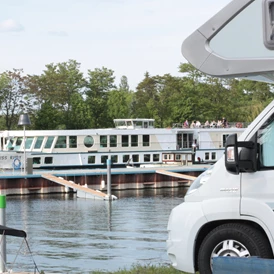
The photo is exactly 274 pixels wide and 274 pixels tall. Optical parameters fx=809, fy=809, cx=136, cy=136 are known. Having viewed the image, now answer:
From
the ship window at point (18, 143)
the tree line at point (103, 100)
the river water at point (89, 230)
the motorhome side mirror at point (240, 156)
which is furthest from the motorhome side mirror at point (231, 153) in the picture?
the tree line at point (103, 100)

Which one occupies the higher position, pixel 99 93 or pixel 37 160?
pixel 99 93

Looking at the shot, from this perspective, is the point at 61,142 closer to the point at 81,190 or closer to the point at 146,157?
the point at 146,157

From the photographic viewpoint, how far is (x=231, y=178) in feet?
26.5

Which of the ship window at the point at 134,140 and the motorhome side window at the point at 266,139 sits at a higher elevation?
the ship window at the point at 134,140

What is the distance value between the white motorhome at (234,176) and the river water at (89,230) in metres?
2.48

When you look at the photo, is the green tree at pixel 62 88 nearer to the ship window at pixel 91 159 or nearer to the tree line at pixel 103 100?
the tree line at pixel 103 100

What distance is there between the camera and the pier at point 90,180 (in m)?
41.2

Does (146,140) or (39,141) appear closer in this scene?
(39,141)

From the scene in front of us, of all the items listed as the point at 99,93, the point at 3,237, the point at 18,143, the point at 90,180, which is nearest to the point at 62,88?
the point at 99,93

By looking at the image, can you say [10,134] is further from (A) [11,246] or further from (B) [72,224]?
(A) [11,246]

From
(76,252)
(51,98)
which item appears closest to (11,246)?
(76,252)

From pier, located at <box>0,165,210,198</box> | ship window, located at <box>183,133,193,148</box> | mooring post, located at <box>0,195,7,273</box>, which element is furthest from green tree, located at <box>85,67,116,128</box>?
mooring post, located at <box>0,195,7,273</box>

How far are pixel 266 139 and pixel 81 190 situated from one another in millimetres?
31115

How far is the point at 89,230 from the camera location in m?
25.6
